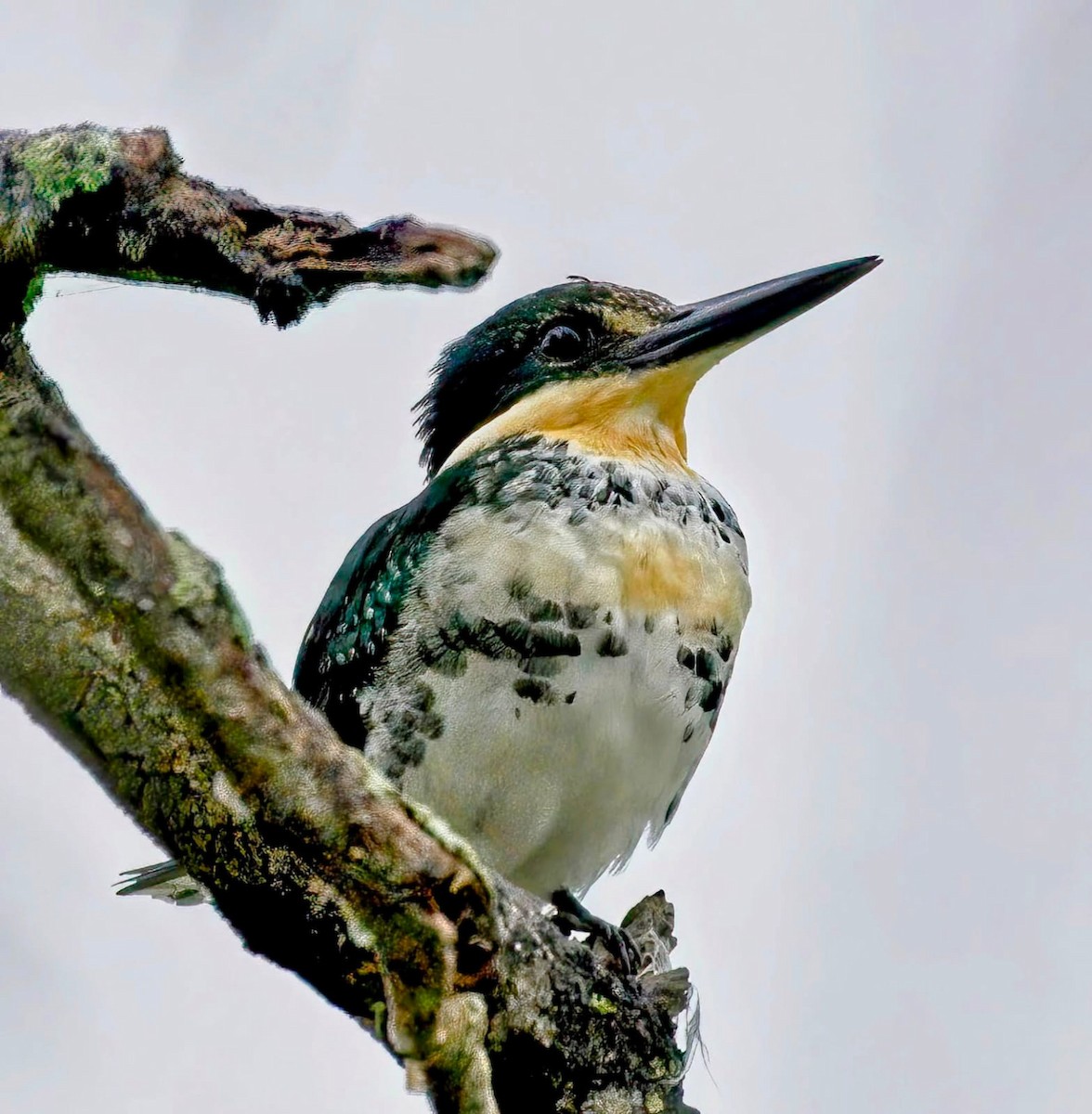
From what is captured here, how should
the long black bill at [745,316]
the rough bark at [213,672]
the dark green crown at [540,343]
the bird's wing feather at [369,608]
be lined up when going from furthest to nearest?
the dark green crown at [540,343] → the long black bill at [745,316] → the bird's wing feather at [369,608] → the rough bark at [213,672]

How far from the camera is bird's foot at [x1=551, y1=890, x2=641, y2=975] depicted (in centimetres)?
416

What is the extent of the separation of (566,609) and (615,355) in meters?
1.25

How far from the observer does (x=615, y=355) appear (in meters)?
5.61

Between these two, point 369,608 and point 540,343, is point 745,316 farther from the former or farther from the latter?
point 369,608

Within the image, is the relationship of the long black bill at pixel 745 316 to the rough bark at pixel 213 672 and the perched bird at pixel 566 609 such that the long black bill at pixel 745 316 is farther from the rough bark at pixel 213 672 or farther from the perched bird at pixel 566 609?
the rough bark at pixel 213 672

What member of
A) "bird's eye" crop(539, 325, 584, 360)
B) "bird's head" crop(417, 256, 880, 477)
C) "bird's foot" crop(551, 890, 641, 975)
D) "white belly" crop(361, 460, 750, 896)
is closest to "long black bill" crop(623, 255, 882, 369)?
"bird's head" crop(417, 256, 880, 477)

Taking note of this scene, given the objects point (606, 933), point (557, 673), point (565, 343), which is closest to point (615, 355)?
point (565, 343)

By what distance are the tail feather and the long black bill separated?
221cm

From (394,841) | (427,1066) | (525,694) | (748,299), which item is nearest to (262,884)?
(394,841)

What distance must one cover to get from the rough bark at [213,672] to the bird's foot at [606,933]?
1088mm

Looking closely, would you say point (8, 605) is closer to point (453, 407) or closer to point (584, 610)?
point (584, 610)

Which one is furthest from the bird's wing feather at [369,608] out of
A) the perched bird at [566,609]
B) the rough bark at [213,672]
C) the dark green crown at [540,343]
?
the rough bark at [213,672]

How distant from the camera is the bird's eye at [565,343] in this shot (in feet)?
18.6

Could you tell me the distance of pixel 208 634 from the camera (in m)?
2.50
